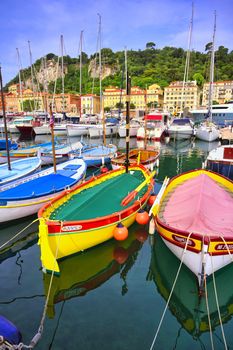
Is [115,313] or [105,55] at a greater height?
[105,55]

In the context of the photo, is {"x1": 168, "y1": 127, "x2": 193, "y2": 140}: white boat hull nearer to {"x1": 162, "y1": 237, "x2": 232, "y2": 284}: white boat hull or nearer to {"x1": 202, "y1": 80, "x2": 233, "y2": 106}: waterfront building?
{"x1": 162, "y1": 237, "x2": 232, "y2": 284}: white boat hull

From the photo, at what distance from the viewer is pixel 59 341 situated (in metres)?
6.72

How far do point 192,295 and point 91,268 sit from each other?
12.0 ft

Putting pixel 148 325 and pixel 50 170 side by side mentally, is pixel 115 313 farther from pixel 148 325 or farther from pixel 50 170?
pixel 50 170

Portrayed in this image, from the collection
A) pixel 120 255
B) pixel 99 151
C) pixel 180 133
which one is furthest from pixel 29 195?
pixel 180 133

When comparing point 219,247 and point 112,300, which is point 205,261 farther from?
point 112,300

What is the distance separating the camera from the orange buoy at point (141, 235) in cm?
1217

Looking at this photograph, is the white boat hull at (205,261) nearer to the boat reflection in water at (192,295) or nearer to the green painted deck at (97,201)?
the boat reflection in water at (192,295)

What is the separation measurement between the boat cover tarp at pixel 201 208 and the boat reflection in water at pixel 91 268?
2.27 metres

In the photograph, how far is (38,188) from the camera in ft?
45.7

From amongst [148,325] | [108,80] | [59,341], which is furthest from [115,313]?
[108,80]

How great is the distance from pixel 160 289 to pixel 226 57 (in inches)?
7131

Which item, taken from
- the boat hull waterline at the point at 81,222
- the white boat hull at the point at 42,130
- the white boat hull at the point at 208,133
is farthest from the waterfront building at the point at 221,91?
the boat hull waterline at the point at 81,222

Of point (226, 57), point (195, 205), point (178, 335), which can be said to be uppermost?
point (226, 57)
